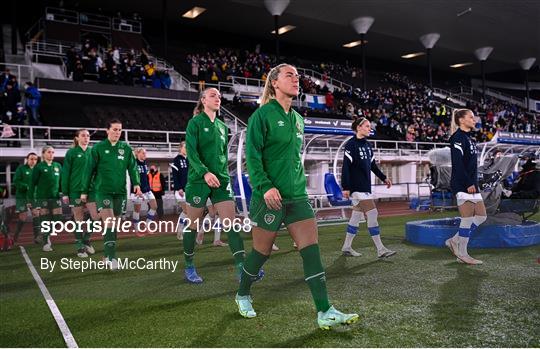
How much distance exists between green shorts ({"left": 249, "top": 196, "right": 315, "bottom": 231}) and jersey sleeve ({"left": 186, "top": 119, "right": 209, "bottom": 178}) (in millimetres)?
1404

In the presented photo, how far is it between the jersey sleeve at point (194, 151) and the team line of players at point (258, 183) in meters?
0.01

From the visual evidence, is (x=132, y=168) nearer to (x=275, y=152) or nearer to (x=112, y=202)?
(x=112, y=202)

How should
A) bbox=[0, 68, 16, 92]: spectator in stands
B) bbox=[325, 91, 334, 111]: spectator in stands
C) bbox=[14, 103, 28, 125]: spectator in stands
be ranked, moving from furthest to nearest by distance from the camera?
bbox=[325, 91, 334, 111]: spectator in stands
bbox=[0, 68, 16, 92]: spectator in stands
bbox=[14, 103, 28, 125]: spectator in stands

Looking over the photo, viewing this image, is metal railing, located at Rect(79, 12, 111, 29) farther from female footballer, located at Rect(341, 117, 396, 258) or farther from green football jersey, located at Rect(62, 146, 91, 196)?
female footballer, located at Rect(341, 117, 396, 258)

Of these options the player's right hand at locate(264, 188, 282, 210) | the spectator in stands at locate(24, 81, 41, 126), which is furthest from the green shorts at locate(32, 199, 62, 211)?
the spectator in stands at locate(24, 81, 41, 126)

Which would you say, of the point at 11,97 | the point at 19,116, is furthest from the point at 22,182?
the point at 11,97

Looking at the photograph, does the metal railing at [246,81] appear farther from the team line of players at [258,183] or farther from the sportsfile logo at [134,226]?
the team line of players at [258,183]

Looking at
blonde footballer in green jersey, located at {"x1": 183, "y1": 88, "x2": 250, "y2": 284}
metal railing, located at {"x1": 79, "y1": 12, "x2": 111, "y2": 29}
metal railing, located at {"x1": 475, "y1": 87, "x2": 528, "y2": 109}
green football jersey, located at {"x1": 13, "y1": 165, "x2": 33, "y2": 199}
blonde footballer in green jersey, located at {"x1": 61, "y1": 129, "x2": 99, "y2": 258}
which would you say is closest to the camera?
blonde footballer in green jersey, located at {"x1": 183, "y1": 88, "x2": 250, "y2": 284}

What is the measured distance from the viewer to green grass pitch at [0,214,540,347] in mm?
3113

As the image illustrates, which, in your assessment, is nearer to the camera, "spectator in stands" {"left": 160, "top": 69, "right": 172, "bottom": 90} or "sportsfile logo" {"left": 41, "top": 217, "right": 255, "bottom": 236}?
"sportsfile logo" {"left": 41, "top": 217, "right": 255, "bottom": 236}

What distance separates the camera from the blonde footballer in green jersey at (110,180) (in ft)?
20.2

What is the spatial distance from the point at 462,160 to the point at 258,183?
12.2 ft

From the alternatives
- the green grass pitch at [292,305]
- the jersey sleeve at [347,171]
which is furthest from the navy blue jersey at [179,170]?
the jersey sleeve at [347,171]

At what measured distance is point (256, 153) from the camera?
3.34m
